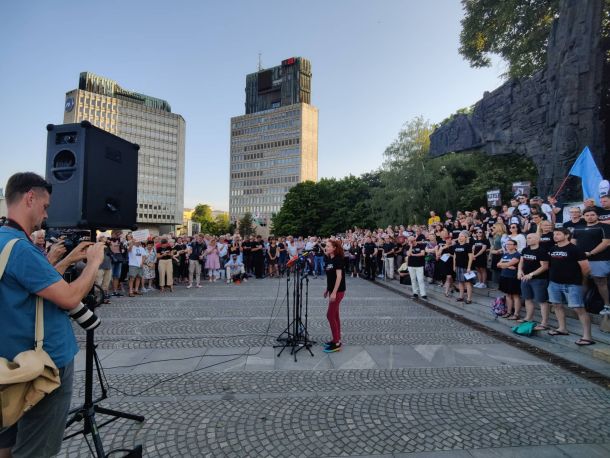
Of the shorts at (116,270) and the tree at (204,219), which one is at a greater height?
the tree at (204,219)

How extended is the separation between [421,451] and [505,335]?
5010 mm

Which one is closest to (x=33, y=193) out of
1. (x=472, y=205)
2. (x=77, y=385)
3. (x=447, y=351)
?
(x=77, y=385)

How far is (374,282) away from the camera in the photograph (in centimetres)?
1630

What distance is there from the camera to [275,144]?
12350cm

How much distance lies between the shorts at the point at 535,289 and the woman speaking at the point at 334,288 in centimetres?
418

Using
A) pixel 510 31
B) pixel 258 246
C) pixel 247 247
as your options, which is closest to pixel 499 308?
pixel 258 246

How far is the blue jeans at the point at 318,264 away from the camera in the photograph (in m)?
19.1

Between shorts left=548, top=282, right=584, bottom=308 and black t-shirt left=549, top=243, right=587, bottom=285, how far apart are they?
0.10 meters

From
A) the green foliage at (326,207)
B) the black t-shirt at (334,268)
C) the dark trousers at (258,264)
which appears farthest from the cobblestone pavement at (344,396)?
the green foliage at (326,207)

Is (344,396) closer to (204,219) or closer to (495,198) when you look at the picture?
(495,198)

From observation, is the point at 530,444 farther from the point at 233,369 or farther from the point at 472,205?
the point at 472,205

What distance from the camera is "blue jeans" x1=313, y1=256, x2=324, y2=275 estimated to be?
754 inches

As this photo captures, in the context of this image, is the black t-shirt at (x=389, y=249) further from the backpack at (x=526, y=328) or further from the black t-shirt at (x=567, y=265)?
the black t-shirt at (x=567, y=265)

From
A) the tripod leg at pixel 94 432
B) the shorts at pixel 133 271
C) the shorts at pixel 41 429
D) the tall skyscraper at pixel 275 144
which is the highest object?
the tall skyscraper at pixel 275 144
